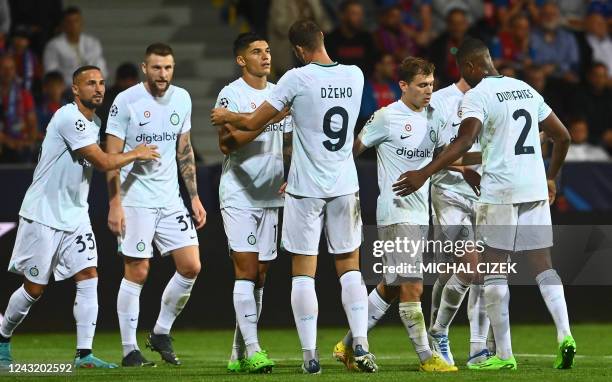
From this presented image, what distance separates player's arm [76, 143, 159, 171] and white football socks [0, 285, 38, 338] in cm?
122

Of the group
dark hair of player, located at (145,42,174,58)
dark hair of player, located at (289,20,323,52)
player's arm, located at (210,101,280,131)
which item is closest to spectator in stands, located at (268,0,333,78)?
dark hair of player, located at (145,42,174,58)

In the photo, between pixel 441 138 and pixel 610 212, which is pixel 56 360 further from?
pixel 610 212

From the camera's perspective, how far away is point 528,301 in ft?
49.1

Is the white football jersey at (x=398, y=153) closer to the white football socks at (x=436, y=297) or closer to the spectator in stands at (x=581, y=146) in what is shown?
the white football socks at (x=436, y=297)

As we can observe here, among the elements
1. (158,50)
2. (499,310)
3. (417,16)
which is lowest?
(499,310)

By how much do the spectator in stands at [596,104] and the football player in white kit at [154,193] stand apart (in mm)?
7416

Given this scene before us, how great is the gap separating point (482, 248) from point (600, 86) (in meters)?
7.73

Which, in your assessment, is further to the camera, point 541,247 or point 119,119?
point 119,119

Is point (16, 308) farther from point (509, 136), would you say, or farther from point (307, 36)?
point (509, 136)

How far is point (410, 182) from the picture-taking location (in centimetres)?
965

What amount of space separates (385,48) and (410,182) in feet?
26.8

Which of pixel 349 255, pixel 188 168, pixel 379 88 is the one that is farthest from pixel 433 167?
pixel 379 88

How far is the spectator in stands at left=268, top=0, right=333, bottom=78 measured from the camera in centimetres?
1744

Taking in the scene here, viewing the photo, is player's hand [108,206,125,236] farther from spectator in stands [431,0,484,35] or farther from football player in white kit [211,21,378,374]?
spectator in stands [431,0,484,35]
